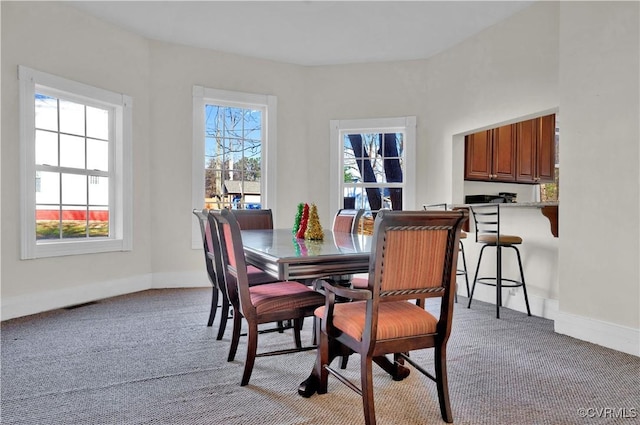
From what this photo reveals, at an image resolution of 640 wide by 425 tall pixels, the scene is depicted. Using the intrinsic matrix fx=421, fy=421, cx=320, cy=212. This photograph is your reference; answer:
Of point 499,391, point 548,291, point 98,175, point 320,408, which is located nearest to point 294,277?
point 320,408

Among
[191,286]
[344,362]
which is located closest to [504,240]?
[344,362]

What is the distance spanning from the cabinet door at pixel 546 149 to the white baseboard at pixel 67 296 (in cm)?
496

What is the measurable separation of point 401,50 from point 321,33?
1.05 metres

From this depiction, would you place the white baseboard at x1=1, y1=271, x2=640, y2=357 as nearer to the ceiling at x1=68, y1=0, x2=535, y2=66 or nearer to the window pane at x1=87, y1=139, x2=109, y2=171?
the window pane at x1=87, y1=139, x2=109, y2=171

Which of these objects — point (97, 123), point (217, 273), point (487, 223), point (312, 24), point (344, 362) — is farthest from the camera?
point (97, 123)

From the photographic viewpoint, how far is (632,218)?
9.12ft

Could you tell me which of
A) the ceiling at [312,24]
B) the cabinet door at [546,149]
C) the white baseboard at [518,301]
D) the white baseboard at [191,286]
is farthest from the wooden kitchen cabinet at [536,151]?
the white baseboard at [191,286]

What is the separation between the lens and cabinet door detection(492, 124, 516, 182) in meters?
4.94

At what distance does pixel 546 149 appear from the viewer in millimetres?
5262

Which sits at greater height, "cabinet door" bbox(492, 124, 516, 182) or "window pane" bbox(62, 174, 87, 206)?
"cabinet door" bbox(492, 124, 516, 182)

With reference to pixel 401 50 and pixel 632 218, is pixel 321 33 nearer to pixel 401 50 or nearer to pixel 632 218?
pixel 401 50

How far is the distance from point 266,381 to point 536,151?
4446mm

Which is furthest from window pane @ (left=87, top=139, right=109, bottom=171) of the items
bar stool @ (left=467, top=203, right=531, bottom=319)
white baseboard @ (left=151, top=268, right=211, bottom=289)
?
bar stool @ (left=467, top=203, right=531, bottom=319)

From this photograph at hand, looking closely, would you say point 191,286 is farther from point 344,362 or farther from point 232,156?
point 344,362
